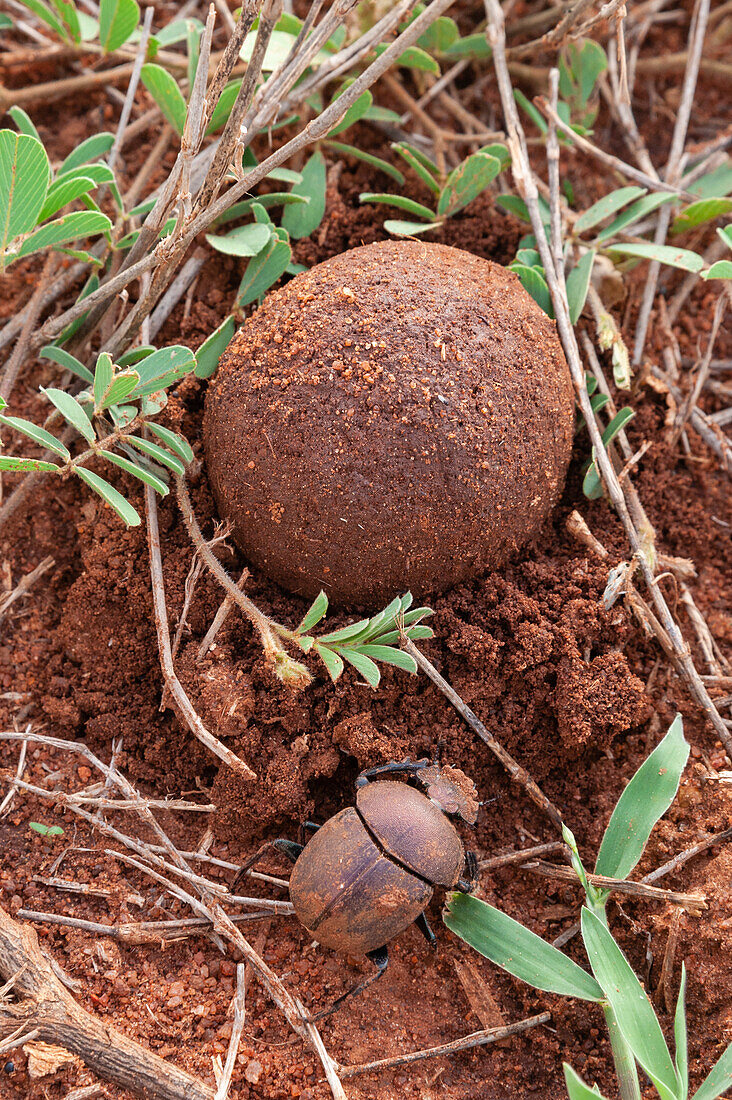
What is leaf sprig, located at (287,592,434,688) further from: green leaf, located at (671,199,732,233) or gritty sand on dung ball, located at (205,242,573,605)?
green leaf, located at (671,199,732,233)

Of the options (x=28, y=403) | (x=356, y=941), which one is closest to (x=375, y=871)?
(x=356, y=941)

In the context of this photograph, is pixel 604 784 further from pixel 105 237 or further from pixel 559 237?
pixel 105 237

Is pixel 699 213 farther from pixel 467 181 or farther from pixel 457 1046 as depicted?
pixel 457 1046

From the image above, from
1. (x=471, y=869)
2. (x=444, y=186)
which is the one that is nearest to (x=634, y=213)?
(x=444, y=186)

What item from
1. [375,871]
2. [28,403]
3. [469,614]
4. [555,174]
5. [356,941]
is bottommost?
[356,941]

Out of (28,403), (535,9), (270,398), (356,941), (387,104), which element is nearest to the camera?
(356,941)

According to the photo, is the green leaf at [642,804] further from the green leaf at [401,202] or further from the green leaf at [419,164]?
the green leaf at [419,164]

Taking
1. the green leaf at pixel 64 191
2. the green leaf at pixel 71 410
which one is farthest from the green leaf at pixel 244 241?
the green leaf at pixel 71 410

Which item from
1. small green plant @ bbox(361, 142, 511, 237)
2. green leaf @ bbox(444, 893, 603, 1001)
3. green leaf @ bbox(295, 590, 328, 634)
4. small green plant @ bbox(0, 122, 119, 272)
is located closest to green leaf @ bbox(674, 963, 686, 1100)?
green leaf @ bbox(444, 893, 603, 1001)
